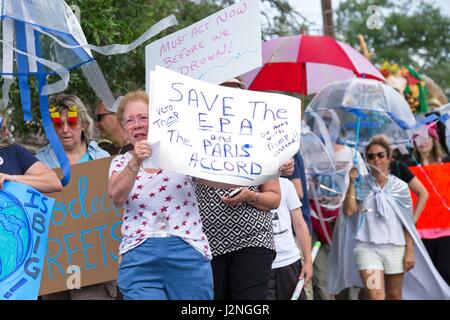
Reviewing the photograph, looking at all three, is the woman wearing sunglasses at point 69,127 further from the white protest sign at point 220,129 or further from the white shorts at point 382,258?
the white shorts at point 382,258

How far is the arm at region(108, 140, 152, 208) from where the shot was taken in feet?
16.7

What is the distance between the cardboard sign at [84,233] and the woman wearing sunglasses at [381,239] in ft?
8.90

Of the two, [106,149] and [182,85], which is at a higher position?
[182,85]

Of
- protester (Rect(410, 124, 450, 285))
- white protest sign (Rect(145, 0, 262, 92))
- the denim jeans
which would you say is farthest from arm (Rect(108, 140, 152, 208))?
protester (Rect(410, 124, 450, 285))

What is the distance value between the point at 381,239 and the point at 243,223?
119 inches

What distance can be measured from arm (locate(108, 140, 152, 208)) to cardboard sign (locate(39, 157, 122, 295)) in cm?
140

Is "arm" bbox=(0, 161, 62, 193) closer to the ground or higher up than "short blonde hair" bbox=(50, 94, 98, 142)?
closer to the ground

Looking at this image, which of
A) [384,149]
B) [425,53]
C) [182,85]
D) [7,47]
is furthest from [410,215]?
[425,53]

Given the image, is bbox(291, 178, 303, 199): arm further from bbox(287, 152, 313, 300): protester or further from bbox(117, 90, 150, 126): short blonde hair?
bbox(117, 90, 150, 126): short blonde hair

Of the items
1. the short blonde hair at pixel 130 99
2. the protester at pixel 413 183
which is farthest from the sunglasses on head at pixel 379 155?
the short blonde hair at pixel 130 99
